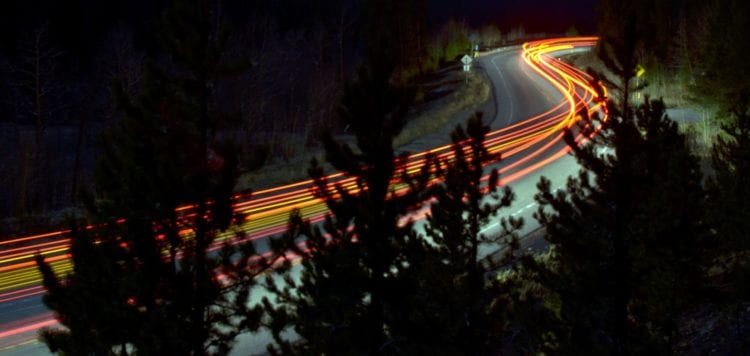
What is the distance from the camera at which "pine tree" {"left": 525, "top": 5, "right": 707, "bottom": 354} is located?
8.53m

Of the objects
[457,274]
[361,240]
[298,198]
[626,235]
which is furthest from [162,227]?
[298,198]

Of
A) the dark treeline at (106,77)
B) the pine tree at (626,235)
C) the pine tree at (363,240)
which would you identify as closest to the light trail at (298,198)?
the pine tree at (363,240)

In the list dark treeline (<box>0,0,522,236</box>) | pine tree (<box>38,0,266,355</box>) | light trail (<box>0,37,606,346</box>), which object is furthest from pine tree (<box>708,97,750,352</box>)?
pine tree (<box>38,0,266,355</box>)

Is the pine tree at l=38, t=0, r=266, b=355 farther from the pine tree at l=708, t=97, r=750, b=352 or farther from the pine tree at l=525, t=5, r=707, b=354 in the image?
the pine tree at l=708, t=97, r=750, b=352

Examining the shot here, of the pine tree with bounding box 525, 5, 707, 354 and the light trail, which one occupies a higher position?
the pine tree with bounding box 525, 5, 707, 354

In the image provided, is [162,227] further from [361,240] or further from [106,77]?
[106,77]

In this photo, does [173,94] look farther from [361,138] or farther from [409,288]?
[409,288]

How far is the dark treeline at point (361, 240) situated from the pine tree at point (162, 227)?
24 millimetres

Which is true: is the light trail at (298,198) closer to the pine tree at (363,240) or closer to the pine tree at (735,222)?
the pine tree at (363,240)

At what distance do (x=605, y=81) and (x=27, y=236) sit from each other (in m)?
16.3

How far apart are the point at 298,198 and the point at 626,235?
47.6ft

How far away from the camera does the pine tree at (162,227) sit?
27.4ft

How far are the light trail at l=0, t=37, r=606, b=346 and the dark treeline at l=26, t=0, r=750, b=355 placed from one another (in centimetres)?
42

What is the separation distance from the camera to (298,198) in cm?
2222
